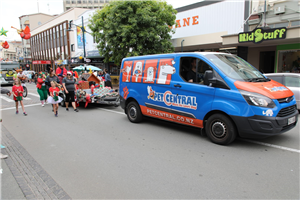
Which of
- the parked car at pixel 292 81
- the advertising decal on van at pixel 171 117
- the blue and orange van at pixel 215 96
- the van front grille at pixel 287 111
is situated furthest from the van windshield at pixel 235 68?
the parked car at pixel 292 81

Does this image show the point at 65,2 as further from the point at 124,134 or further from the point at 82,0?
the point at 124,134

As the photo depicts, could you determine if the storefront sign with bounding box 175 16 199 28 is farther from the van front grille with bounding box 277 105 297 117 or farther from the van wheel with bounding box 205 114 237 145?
the van front grille with bounding box 277 105 297 117

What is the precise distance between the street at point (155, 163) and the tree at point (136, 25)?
931cm

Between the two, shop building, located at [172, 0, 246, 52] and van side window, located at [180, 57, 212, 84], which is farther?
shop building, located at [172, 0, 246, 52]

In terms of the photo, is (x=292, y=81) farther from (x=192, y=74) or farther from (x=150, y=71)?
(x=150, y=71)

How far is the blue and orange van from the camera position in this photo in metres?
4.34

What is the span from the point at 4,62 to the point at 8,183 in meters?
27.3

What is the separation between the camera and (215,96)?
15.9ft

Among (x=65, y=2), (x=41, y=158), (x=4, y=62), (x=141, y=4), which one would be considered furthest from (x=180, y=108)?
(x=65, y=2)

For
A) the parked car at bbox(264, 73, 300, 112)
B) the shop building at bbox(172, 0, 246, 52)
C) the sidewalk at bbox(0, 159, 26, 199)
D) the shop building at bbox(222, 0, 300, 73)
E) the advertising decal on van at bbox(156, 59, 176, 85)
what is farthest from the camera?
the shop building at bbox(172, 0, 246, 52)

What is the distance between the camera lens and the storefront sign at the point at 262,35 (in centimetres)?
1073

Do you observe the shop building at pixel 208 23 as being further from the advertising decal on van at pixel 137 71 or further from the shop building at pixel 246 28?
the advertising decal on van at pixel 137 71

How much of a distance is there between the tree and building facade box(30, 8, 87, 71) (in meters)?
24.0

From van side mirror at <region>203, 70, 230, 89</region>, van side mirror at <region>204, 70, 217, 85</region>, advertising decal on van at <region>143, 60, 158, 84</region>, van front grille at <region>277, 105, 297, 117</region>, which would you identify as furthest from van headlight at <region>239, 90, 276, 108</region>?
advertising decal on van at <region>143, 60, 158, 84</region>
